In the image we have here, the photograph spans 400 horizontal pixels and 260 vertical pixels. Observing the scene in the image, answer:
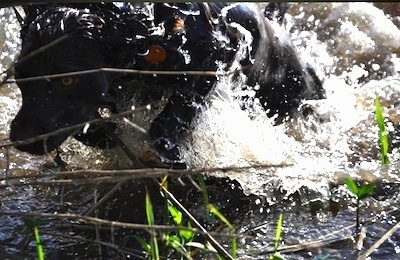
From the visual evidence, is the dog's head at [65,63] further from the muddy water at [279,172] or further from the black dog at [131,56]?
the muddy water at [279,172]

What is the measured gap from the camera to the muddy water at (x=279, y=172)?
3148 mm

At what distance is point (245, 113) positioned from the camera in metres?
4.15

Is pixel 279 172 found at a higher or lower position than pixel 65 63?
lower

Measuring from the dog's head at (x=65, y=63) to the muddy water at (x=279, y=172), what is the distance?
1.18 feet

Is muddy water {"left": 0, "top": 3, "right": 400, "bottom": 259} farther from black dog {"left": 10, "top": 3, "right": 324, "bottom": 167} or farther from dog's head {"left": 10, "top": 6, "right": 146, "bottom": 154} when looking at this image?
dog's head {"left": 10, "top": 6, "right": 146, "bottom": 154}

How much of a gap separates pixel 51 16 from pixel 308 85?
2.08 m

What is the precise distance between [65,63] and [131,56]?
1.06 ft

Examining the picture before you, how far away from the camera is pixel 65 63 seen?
2920 mm

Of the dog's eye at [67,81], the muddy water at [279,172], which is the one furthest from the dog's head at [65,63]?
the muddy water at [279,172]

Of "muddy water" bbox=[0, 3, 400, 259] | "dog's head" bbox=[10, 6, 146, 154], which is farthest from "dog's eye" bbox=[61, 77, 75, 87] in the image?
"muddy water" bbox=[0, 3, 400, 259]

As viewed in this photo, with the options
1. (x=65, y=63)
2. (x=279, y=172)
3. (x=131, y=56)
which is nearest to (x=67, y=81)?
(x=65, y=63)

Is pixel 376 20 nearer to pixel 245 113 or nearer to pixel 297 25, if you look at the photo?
pixel 297 25

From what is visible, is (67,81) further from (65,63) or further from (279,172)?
(279,172)

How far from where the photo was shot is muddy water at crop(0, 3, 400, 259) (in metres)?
3.15
